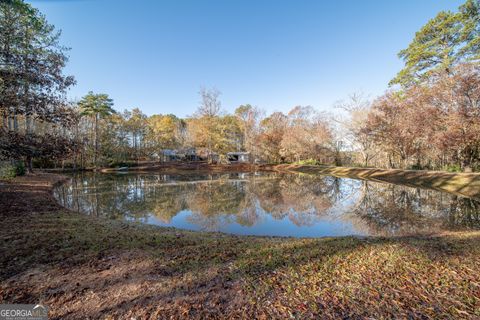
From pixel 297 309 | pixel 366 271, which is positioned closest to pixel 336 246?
pixel 366 271

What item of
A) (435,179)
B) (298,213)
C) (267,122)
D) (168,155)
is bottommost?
(298,213)

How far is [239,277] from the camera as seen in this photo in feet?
8.66

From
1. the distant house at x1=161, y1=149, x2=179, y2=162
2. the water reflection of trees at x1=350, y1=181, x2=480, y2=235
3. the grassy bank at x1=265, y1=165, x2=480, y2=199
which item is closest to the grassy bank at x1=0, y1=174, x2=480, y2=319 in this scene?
the water reflection of trees at x1=350, y1=181, x2=480, y2=235

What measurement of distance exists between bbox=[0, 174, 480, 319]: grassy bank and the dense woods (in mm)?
2558

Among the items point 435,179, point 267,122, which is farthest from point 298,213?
point 267,122

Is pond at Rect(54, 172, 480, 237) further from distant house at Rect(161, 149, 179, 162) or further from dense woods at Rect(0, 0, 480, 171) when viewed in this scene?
distant house at Rect(161, 149, 179, 162)

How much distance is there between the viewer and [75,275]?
270cm

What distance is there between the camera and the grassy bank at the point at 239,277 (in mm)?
2078

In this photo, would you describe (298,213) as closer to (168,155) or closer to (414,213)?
A: (414,213)

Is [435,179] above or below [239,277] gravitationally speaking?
below

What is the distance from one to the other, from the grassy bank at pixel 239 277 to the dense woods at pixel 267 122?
2558mm

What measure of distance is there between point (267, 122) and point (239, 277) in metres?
36.9

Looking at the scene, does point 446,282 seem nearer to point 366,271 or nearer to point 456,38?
point 366,271

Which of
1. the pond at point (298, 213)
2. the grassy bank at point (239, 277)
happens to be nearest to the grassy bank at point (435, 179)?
the pond at point (298, 213)
